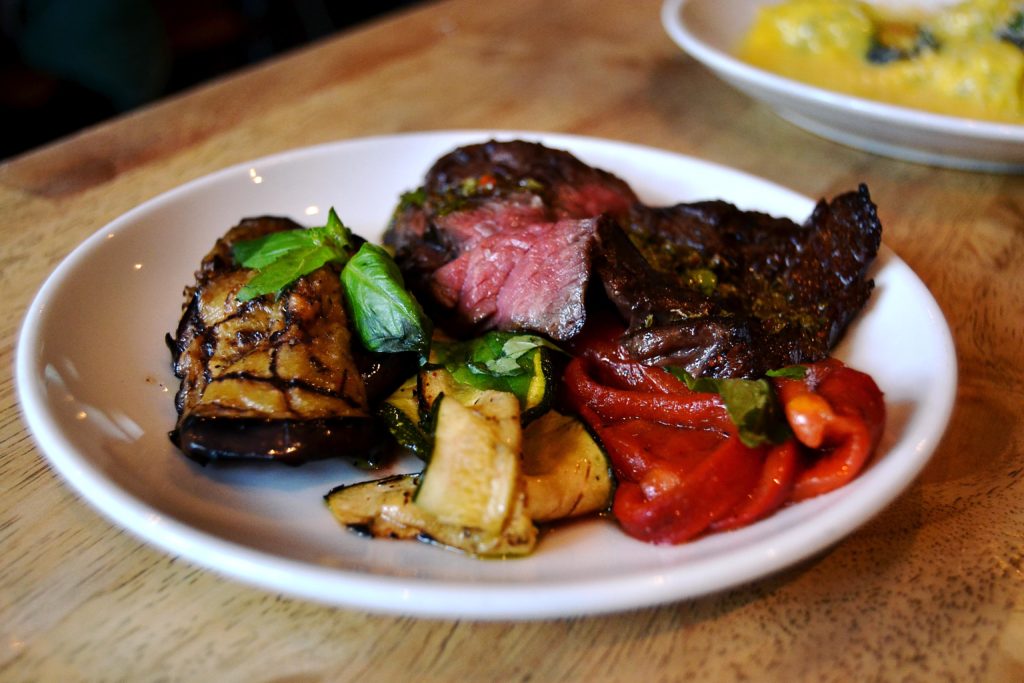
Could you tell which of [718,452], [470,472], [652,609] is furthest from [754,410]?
[470,472]

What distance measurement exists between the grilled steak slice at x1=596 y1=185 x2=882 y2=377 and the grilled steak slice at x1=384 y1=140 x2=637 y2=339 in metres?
0.13

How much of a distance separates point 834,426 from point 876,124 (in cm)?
209

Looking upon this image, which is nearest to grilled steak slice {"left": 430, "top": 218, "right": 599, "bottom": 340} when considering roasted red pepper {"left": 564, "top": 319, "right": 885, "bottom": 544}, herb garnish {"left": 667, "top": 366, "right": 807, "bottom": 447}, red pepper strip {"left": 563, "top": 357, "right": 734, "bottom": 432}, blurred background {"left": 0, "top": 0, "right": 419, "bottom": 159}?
red pepper strip {"left": 563, "top": 357, "right": 734, "bottom": 432}

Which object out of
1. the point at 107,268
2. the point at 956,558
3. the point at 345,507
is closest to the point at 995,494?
the point at 956,558

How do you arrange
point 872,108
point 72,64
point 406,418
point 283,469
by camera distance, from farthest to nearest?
1. point 72,64
2. point 872,108
3. point 406,418
4. point 283,469

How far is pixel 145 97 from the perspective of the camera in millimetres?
6586

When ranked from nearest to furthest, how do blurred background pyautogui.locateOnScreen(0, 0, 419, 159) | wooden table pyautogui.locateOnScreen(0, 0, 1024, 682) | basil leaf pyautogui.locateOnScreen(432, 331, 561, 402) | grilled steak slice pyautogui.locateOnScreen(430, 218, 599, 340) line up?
1. wooden table pyautogui.locateOnScreen(0, 0, 1024, 682)
2. basil leaf pyautogui.locateOnScreen(432, 331, 561, 402)
3. grilled steak slice pyautogui.locateOnScreen(430, 218, 599, 340)
4. blurred background pyautogui.locateOnScreen(0, 0, 419, 159)

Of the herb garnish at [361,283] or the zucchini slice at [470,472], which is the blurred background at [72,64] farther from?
the zucchini slice at [470,472]

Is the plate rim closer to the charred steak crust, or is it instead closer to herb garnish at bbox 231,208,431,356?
the charred steak crust

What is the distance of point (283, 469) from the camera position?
210 cm

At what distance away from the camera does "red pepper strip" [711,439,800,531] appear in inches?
72.6

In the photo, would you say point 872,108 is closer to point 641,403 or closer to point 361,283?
point 641,403

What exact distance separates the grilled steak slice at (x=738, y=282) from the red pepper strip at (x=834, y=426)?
266 mm

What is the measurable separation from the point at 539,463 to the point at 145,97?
19.4ft
